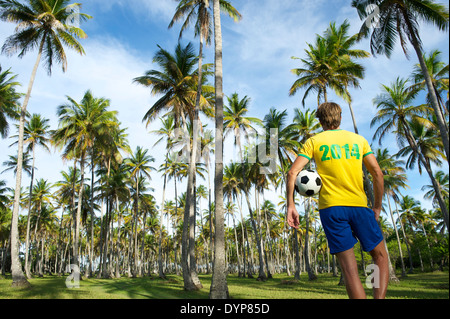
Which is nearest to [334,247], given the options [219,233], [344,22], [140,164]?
[219,233]

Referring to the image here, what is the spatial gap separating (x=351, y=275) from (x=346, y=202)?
63 cm

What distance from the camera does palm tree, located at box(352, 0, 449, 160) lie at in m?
13.7

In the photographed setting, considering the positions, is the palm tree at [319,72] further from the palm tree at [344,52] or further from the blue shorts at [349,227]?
the blue shorts at [349,227]

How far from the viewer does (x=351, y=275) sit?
7.85 ft

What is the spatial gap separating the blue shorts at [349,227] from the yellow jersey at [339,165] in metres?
0.07

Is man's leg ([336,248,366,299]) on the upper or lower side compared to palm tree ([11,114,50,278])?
lower

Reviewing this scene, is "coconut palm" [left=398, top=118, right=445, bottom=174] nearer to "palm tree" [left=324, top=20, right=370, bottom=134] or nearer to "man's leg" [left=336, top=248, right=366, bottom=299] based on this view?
"palm tree" [left=324, top=20, right=370, bottom=134]

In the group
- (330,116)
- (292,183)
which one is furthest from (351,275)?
(330,116)

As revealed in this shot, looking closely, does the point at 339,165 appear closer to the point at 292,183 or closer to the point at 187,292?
the point at 292,183

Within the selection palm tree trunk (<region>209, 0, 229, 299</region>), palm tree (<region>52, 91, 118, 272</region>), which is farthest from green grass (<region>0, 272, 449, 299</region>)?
palm tree (<region>52, 91, 118, 272</region>)

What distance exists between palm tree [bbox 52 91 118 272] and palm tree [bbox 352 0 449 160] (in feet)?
72.1

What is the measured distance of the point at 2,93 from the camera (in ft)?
68.2
